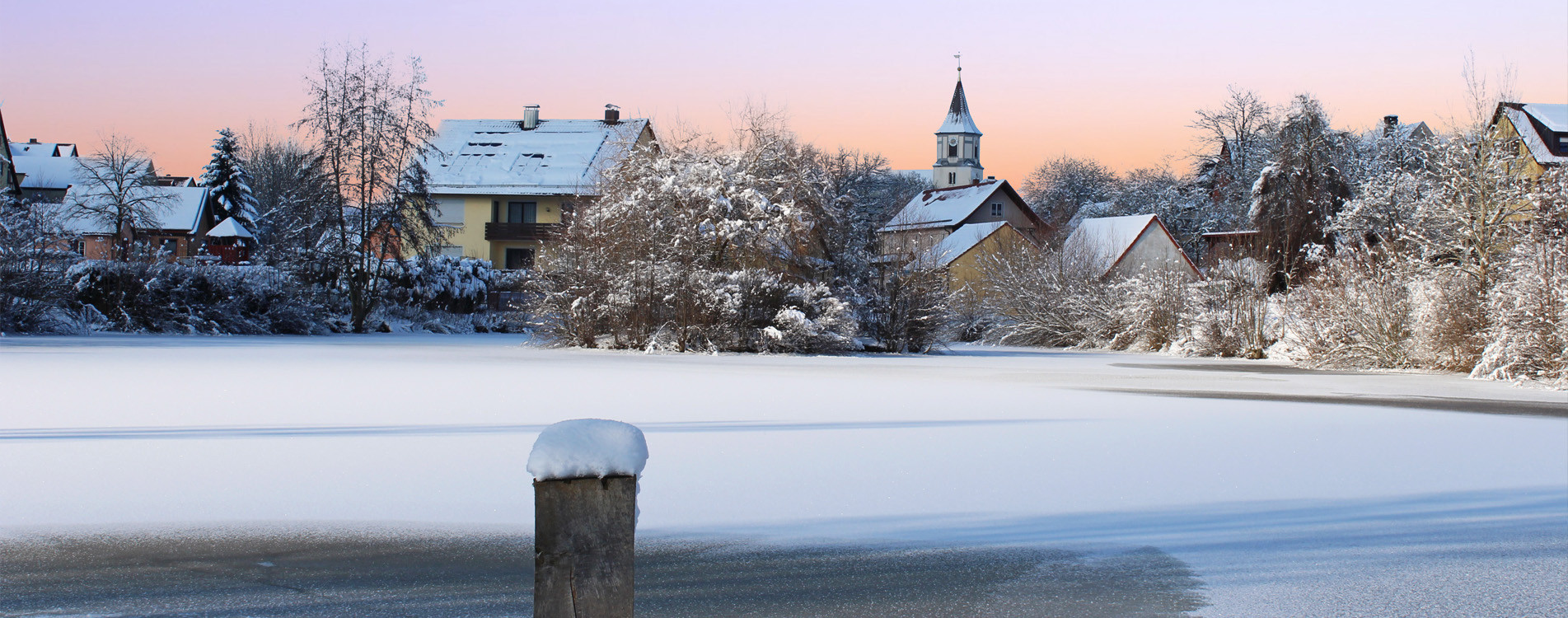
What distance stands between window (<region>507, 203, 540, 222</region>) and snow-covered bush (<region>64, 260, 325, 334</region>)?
2442 centimetres

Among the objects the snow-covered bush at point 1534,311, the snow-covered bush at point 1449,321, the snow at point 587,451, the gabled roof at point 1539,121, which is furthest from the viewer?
the gabled roof at point 1539,121

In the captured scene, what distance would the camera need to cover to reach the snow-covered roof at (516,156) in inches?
2179

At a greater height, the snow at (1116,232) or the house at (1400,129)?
the house at (1400,129)

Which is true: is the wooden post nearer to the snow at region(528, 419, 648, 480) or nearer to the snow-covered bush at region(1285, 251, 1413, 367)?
the snow at region(528, 419, 648, 480)

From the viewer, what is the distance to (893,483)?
6.95 m

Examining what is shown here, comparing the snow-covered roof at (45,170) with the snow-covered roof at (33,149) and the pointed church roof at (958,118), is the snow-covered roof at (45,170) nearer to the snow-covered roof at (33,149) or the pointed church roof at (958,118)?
the snow-covered roof at (33,149)

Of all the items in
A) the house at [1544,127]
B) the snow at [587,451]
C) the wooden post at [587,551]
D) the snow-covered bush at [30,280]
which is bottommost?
the wooden post at [587,551]

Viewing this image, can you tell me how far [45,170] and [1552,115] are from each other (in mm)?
88137

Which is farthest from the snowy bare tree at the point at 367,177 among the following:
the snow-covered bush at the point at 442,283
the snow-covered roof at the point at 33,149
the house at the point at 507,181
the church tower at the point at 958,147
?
the church tower at the point at 958,147

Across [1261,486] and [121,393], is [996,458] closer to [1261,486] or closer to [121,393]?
[1261,486]

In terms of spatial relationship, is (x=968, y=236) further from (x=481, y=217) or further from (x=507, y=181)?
(x=481, y=217)

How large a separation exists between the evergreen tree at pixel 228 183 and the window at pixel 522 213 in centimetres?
2008

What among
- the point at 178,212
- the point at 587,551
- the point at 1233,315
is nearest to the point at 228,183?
the point at 178,212

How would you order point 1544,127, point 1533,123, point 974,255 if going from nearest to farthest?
point 1544,127, point 1533,123, point 974,255
